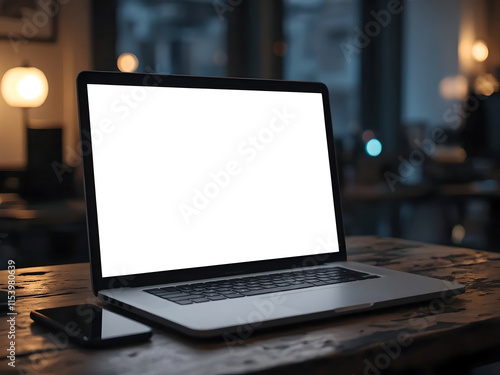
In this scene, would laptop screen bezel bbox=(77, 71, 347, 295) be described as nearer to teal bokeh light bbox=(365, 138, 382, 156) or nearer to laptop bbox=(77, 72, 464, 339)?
laptop bbox=(77, 72, 464, 339)

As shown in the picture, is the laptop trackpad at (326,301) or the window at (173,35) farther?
the window at (173,35)

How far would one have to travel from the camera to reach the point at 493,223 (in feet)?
12.5

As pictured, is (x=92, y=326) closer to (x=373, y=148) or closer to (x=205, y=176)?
(x=205, y=176)

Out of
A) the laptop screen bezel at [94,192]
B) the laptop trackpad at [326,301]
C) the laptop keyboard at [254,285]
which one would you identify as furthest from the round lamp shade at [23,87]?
the laptop trackpad at [326,301]

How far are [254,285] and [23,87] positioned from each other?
12.2 ft

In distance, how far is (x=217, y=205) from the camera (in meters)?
0.95

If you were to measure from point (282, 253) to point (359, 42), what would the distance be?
5022 mm

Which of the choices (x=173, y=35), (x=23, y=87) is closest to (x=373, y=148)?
(x=173, y=35)

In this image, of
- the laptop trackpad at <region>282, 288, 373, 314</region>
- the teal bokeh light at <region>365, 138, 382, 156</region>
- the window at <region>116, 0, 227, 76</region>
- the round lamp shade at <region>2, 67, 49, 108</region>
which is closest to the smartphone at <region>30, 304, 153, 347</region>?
the laptop trackpad at <region>282, 288, 373, 314</region>

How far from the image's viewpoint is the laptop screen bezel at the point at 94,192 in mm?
840

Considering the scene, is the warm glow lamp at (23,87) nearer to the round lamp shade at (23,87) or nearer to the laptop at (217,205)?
the round lamp shade at (23,87)

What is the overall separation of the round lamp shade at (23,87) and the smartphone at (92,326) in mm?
3732

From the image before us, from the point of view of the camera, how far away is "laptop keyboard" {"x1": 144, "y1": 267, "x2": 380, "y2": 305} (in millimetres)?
796

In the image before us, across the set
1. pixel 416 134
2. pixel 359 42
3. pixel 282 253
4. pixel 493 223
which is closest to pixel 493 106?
pixel 493 223
